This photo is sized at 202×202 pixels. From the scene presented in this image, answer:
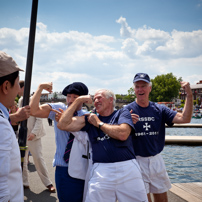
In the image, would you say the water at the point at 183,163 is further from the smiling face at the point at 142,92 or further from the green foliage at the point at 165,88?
the green foliage at the point at 165,88

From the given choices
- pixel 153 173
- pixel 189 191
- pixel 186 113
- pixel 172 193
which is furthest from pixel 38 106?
pixel 189 191

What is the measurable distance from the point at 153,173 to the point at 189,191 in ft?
6.45

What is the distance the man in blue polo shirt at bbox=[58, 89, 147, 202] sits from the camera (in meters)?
2.43

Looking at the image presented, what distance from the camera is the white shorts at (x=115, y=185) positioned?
7.94 ft

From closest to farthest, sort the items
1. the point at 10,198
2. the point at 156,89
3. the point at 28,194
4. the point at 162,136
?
the point at 10,198, the point at 162,136, the point at 28,194, the point at 156,89

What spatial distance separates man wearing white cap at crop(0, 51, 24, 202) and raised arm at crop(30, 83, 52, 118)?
1.27 meters

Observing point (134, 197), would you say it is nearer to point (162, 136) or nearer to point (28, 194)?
point (162, 136)

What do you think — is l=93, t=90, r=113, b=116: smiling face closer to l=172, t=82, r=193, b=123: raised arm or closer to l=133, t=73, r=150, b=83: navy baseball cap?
l=133, t=73, r=150, b=83: navy baseball cap

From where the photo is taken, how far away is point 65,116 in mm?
2688

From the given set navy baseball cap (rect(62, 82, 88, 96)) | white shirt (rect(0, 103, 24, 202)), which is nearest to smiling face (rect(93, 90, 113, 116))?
navy baseball cap (rect(62, 82, 88, 96))

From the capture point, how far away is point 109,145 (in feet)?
8.43

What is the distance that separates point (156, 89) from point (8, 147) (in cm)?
10243

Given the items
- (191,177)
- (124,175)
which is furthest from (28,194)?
(191,177)

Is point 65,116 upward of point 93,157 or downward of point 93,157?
upward
